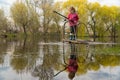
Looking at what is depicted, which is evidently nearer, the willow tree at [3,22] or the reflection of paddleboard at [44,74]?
the reflection of paddleboard at [44,74]

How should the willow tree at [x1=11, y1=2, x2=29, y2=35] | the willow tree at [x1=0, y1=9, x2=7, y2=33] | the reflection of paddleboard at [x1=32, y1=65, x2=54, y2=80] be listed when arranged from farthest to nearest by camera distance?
the willow tree at [x1=0, y1=9, x2=7, y2=33], the willow tree at [x1=11, y1=2, x2=29, y2=35], the reflection of paddleboard at [x1=32, y1=65, x2=54, y2=80]

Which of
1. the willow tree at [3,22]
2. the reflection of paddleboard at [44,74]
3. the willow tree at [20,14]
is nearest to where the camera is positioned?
the reflection of paddleboard at [44,74]

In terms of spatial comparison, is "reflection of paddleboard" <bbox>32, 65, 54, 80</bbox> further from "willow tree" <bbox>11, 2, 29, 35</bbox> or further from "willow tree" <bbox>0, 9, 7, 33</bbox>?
"willow tree" <bbox>0, 9, 7, 33</bbox>

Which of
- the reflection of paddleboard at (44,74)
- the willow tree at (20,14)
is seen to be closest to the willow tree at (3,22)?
the willow tree at (20,14)

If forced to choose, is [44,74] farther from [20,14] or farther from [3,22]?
[3,22]

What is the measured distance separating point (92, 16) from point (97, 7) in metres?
2.69

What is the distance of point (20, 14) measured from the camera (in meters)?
78.1

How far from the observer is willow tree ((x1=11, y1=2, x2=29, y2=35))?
7806cm

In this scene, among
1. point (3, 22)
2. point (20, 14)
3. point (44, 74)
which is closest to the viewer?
point (44, 74)

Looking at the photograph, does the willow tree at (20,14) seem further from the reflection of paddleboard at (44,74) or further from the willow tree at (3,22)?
the reflection of paddleboard at (44,74)

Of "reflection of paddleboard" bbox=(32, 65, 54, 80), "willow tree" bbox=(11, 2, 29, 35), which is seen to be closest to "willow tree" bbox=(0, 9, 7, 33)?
"willow tree" bbox=(11, 2, 29, 35)

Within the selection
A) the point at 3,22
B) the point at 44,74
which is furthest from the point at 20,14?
the point at 44,74

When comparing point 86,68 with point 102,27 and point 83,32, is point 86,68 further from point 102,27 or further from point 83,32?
point 102,27

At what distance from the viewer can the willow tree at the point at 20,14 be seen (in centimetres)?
7806
